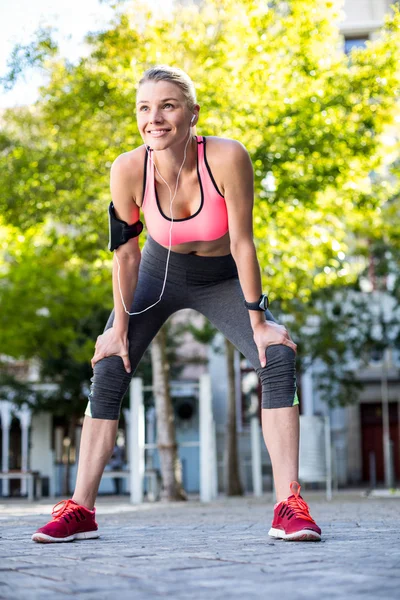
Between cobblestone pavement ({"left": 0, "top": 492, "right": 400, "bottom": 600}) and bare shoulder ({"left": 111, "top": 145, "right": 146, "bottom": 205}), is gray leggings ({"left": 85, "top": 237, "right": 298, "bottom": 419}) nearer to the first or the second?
bare shoulder ({"left": 111, "top": 145, "right": 146, "bottom": 205})

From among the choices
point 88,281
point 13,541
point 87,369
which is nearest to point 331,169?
point 88,281

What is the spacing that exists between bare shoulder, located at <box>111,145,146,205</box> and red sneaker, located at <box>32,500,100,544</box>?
150 cm

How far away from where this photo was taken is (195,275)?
14.7ft

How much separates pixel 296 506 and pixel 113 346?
45.3 inches

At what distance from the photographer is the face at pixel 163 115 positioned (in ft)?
13.8

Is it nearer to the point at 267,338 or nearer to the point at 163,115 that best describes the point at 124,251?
the point at 163,115

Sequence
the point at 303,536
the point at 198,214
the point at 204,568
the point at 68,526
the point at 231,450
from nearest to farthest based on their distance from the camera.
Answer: the point at 204,568
the point at 303,536
the point at 68,526
the point at 198,214
the point at 231,450

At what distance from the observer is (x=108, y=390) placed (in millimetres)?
4426

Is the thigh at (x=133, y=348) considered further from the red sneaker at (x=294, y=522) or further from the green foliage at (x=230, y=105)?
the green foliage at (x=230, y=105)

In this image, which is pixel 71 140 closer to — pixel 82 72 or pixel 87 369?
pixel 82 72

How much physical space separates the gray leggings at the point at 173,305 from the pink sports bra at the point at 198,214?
0.14 metres

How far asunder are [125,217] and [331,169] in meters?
10.8

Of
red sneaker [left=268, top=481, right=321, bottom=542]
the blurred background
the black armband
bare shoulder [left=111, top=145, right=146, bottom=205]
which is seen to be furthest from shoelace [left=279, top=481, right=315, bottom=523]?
the blurred background

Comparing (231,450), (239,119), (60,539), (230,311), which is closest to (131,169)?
(230,311)
